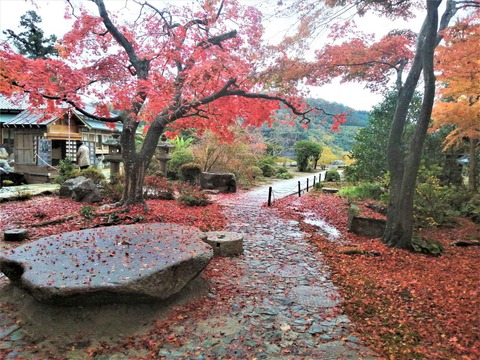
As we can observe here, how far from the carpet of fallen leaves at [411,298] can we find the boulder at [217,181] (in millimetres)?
8116

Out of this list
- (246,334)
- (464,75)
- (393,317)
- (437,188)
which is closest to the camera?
(246,334)

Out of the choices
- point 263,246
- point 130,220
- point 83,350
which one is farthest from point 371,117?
point 83,350

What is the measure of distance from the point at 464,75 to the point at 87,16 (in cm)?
1008

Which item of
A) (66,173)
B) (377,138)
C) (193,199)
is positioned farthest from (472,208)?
(66,173)

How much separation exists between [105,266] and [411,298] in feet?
14.2

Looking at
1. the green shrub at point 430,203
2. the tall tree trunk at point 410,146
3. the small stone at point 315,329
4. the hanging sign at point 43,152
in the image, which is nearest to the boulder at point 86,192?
the tall tree trunk at point 410,146

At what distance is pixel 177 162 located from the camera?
60.4 ft

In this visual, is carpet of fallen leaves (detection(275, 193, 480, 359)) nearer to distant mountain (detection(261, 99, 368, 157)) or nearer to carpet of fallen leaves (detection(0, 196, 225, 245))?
carpet of fallen leaves (detection(0, 196, 225, 245))

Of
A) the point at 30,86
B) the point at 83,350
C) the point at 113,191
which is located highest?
the point at 30,86

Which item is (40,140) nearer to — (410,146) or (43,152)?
(43,152)

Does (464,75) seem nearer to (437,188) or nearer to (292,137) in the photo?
(437,188)

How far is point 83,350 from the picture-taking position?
11.4 ft

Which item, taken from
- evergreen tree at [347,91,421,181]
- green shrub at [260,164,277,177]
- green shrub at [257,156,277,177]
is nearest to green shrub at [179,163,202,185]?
evergreen tree at [347,91,421,181]

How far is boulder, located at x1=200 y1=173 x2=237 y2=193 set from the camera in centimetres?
1594
